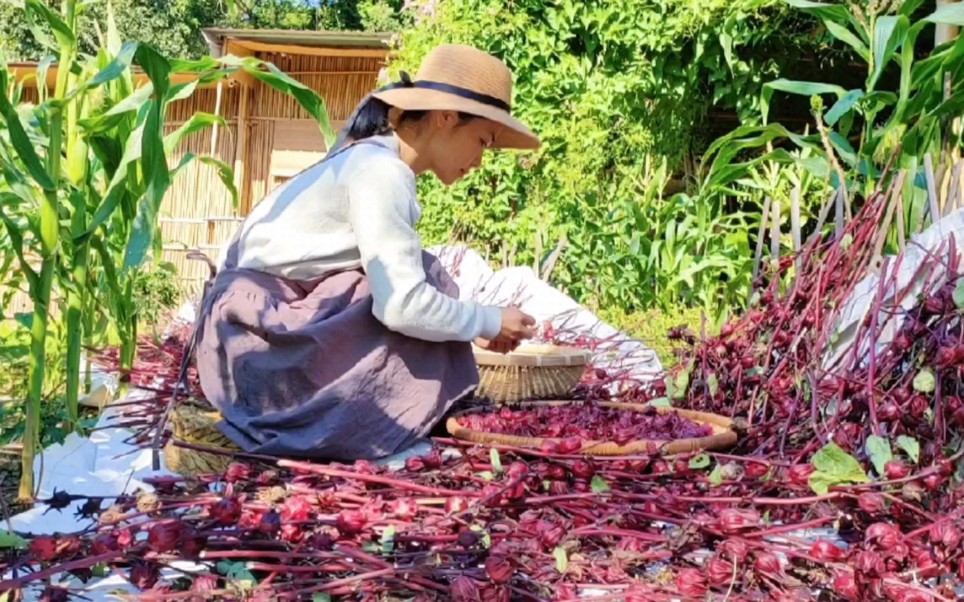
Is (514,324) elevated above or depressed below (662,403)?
above

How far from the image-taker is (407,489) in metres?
Answer: 1.36

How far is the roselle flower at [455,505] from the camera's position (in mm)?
1220

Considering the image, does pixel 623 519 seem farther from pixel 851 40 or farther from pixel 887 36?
pixel 851 40

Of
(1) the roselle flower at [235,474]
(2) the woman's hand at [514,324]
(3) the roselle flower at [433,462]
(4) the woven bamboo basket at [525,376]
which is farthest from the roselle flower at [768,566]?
(4) the woven bamboo basket at [525,376]

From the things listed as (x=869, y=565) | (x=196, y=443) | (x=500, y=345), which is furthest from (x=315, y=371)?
(x=869, y=565)

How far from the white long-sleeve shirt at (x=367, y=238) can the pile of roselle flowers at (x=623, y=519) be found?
0.41m

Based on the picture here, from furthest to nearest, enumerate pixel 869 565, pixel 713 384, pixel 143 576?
pixel 713 384 → pixel 143 576 → pixel 869 565

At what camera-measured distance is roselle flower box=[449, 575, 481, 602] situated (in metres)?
0.94

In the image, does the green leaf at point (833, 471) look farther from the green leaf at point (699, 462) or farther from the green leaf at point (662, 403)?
the green leaf at point (662, 403)

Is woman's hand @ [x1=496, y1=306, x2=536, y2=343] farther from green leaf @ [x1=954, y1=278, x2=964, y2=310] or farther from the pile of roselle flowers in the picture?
green leaf @ [x1=954, y1=278, x2=964, y2=310]

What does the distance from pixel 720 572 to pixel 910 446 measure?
41 centimetres

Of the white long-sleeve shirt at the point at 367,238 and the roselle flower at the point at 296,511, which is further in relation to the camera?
the white long-sleeve shirt at the point at 367,238

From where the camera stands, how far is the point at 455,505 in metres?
1.23

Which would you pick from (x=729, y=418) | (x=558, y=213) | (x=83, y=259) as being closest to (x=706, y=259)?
(x=558, y=213)
